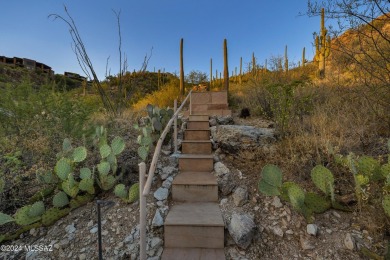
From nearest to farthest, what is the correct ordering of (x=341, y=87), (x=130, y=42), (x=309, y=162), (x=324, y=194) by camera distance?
(x=324, y=194), (x=309, y=162), (x=341, y=87), (x=130, y=42)

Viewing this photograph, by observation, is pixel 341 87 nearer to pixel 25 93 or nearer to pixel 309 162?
pixel 309 162

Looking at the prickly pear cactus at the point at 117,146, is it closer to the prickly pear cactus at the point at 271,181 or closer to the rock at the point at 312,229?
the prickly pear cactus at the point at 271,181

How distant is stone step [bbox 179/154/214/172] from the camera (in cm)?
340

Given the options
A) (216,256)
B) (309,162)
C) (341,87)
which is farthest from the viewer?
(341,87)

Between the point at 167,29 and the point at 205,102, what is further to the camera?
the point at 167,29

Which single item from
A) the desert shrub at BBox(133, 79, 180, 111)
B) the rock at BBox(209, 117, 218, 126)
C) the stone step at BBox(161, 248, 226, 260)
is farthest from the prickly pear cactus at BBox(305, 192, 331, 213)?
the desert shrub at BBox(133, 79, 180, 111)

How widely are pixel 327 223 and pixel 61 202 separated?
9.08 ft

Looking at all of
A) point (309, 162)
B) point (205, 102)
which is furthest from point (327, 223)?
point (205, 102)

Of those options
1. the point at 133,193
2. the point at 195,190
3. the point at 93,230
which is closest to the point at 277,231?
the point at 195,190

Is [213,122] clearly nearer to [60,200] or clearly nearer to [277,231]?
[277,231]

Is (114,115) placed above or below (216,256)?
above

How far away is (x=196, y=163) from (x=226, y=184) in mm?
723

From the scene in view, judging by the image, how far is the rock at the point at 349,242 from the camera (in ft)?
6.11

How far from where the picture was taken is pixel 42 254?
2049 millimetres
